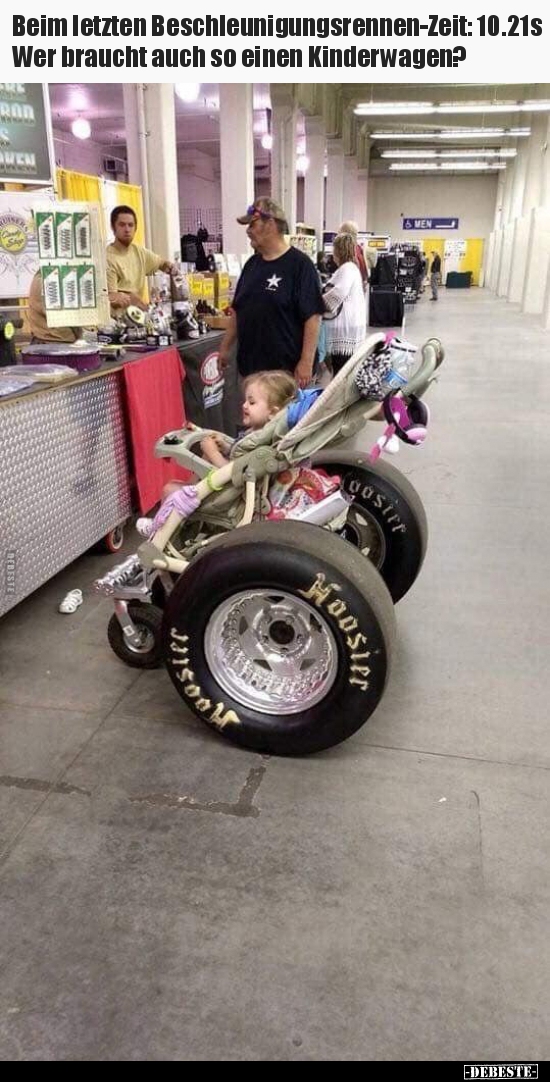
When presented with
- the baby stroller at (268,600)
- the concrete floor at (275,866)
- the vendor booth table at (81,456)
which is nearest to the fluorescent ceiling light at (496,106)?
the vendor booth table at (81,456)

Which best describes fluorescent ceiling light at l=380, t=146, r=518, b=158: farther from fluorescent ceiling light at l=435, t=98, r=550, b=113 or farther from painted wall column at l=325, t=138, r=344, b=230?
fluorescent ceiling light at l=435, t=98, r=550, b=113

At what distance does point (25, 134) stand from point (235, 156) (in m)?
5.49

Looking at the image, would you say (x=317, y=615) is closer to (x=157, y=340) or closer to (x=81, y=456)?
(x=81, y=456)

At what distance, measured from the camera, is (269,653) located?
2369mm

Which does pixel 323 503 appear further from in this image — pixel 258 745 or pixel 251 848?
pixel 251 848

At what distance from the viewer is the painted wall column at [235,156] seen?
10156 millimetres

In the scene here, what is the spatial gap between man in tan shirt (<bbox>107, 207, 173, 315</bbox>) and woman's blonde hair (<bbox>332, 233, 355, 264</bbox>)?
6.18 feet

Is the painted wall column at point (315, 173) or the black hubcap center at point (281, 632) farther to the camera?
the painted wall column at point (315, 173)

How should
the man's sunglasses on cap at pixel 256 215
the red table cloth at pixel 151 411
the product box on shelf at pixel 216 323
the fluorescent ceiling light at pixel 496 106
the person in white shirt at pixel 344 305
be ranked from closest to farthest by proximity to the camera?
the man's sunglasses on cap at pixel 256 215
the red table cloth at pixel 151 411
the product box on shelf at pixel 216 323
the person in white shirt at pixel 344 305
the fluorescent ceiling light at pixel 496 106

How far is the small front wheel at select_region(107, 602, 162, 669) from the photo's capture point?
2719 millimetres

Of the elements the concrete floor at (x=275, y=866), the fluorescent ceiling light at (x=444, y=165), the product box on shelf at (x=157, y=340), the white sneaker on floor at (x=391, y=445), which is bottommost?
the concrete floor at (x=275, y=866)

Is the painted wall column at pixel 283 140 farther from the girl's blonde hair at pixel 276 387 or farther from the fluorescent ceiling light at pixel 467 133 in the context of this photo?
the girl's blonde hair at pixel 276 387

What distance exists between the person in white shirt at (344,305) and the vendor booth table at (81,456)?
2.09m
